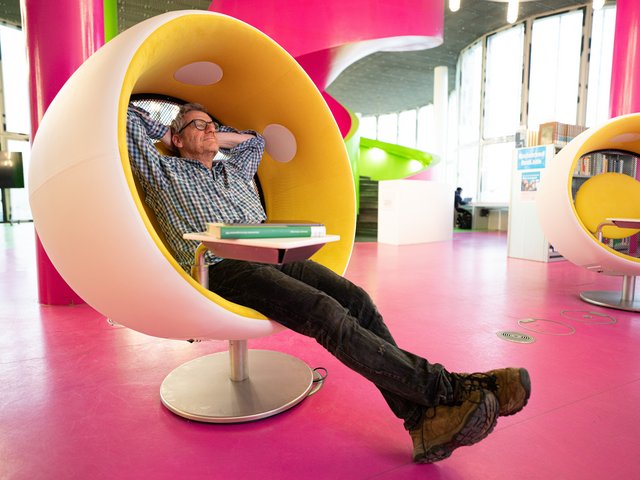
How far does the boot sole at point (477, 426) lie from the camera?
1.09m

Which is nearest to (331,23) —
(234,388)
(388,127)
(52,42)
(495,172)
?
(52,42)

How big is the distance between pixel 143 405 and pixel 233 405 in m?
0.32

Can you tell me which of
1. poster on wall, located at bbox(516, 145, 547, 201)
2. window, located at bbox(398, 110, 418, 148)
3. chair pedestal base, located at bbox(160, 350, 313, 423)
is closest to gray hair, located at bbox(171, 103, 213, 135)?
chair pedestal base, located at bbox(160, 350, 313, 423)

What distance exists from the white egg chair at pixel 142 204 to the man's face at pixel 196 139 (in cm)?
17

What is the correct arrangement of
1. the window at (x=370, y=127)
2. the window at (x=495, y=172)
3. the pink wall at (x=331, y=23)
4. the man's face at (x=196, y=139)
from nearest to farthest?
the man's face at (x=196, y=139) → the pink wall at (x=331, y=23) → the window at (x=495, y=172) → the window at (x=370, y=127)

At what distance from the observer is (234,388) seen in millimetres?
1589

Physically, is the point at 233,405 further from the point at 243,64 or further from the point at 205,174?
the point at 243,64

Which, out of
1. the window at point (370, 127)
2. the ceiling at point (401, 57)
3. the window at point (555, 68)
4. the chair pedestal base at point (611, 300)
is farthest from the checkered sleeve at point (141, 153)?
the window at point (370, 127)

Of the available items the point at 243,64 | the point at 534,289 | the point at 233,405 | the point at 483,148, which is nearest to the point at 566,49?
the point at 483,148

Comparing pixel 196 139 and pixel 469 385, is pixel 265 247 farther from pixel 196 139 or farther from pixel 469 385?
pixel 196 139

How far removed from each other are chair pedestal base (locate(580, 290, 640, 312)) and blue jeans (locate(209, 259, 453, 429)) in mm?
2216

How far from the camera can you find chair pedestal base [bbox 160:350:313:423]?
1433mm

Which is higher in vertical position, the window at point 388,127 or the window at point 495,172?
the window at point 388,127

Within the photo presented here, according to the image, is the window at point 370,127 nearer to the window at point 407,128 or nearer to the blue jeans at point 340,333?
the window at point 407,128
